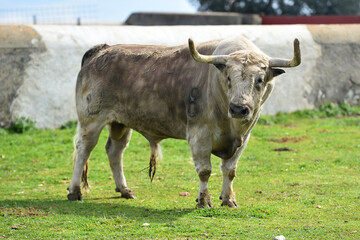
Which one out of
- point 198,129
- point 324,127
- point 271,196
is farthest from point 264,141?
point 198,129

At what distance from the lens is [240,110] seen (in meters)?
7.46

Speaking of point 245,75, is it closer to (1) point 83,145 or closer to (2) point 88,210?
(2) point 88,210

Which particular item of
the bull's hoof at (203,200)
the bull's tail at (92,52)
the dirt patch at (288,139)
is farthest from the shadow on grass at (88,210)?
the dirt patch at (288,139)

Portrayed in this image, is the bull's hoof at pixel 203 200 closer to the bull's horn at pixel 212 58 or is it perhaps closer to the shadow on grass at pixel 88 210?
the shadow on grass at pixel 88 210

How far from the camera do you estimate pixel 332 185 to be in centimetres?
1027

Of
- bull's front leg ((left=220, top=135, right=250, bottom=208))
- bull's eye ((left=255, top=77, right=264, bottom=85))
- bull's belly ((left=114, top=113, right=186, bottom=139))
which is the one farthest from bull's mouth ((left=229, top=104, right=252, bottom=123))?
bull's belly ((left=114, top=113, right=186, bottom=139))

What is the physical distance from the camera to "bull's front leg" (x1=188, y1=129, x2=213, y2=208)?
333 inches

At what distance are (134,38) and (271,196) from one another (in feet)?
24.7

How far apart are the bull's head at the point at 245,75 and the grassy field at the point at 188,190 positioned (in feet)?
4.49

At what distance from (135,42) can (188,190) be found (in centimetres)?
641

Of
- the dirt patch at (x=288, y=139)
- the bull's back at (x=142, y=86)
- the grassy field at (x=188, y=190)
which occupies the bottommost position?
the dirt patch at (x=288, y=139)

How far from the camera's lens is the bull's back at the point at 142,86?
8.93 metres

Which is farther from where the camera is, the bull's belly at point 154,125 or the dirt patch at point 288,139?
the dirt patch at point 288,139

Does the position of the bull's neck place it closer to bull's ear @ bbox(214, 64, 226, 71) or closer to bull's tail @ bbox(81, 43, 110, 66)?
bull's ear @ bbox(214, 64, 226, 71)
